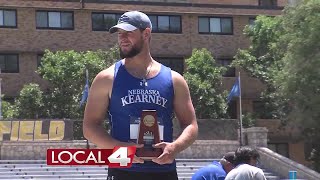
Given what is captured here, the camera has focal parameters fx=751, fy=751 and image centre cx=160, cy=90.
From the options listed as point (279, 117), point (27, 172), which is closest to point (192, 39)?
point (279, 117)

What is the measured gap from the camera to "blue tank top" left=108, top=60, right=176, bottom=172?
3.83 m

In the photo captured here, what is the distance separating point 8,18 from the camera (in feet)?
132

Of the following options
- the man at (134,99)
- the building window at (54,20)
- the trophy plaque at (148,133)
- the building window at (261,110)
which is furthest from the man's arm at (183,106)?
the building window at (261,110)

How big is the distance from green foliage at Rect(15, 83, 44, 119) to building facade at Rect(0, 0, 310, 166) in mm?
3852

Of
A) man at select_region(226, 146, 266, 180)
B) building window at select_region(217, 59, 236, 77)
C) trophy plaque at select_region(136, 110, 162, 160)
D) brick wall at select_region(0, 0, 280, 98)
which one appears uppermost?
brick wall at select_region(0, 0, 280, 98)

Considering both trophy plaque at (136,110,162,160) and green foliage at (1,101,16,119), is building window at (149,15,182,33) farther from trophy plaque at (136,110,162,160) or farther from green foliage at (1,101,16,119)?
trophy plaque at (136,110,162,160)

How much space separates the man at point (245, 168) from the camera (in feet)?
24.8

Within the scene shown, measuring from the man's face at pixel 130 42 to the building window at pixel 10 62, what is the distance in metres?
37.4

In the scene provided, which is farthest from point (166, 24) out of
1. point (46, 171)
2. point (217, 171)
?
point (217, 171)

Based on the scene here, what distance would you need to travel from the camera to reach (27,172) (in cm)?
2827

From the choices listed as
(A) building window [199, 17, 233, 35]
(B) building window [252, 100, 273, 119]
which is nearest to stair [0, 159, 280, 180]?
(B) building window [252, 100, 273, 119]

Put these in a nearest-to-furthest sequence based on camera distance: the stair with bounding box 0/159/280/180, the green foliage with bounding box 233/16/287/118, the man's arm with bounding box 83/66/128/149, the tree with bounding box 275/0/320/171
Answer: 1. the man's arm with bounding box 83/66/128/149
2. the stair with bounding box 0/159/280/180
3. the tree with bounding box 275/0/320/171
4. the green foliage with bounding box 233/16/287/118

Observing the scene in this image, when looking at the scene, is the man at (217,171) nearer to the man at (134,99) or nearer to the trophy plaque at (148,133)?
the man at (134,99)

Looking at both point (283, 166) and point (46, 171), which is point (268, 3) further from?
point (46, 171)
